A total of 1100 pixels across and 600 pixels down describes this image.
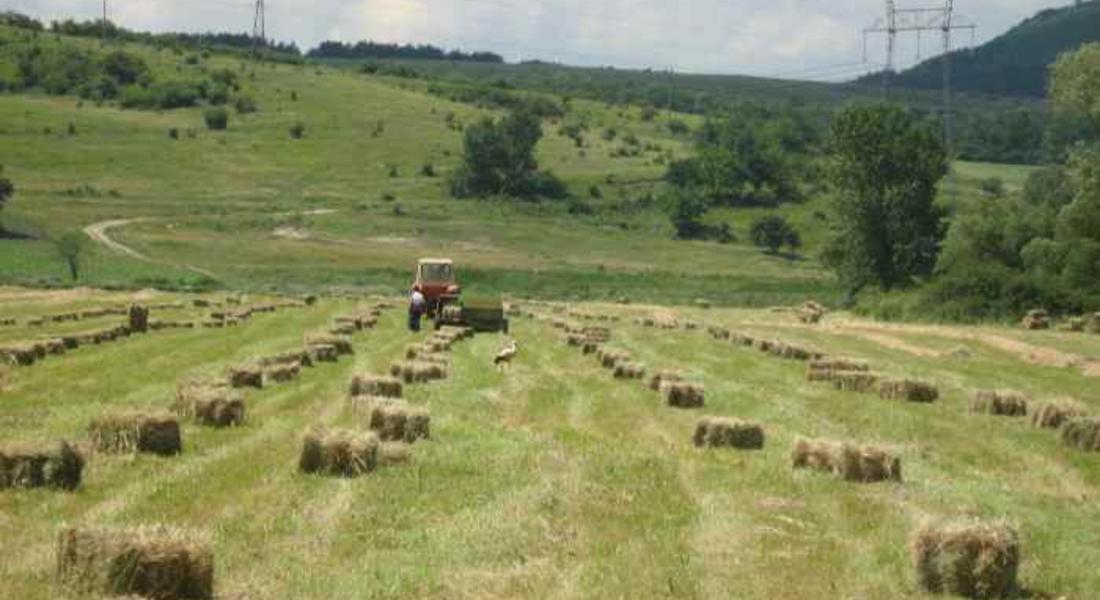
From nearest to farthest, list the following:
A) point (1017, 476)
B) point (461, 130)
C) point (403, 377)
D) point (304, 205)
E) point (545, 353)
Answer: point (1017, 476) < point (403, 377) < point (545, 353) < point (304, 205) < point (461, 130)

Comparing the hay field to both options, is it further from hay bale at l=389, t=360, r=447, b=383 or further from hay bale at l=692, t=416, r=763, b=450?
hay bale at l=389, t=360, r=447, b=383

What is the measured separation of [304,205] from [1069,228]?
81078mm

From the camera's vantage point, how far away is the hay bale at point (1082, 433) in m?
21.6

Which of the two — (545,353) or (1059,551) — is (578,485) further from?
(545,353)

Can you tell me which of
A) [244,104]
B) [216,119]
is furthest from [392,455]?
[244,104]

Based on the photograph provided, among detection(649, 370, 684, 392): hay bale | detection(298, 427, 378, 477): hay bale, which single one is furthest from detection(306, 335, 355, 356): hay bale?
detection(298, 427, 378, 477): hay bale

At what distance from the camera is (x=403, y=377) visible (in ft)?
95.8

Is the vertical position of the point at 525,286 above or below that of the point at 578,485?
below

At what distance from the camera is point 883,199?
91375 millimetres

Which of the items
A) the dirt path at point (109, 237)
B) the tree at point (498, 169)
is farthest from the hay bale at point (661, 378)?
the tree at point (498, 169)

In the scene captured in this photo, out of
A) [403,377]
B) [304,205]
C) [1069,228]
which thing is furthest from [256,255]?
[403,377]

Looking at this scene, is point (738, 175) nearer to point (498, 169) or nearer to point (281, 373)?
point (498, 169)

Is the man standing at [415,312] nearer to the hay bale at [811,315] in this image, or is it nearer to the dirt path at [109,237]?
the hay bale at [811,315]

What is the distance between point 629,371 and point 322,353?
657cm
